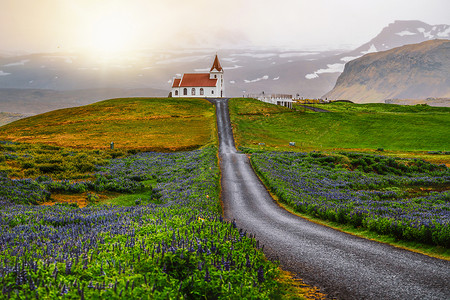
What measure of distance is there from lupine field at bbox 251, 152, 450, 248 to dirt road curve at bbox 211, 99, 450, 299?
5.07 feet

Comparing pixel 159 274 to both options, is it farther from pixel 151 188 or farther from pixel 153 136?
pixel 153 136

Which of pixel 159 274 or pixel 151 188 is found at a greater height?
pixel 159 274

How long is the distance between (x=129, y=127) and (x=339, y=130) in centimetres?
5554

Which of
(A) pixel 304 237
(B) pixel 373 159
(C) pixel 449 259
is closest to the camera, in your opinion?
(C) pixel 449 259

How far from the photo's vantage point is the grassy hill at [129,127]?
68.6 meters

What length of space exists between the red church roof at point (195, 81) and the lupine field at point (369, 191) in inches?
4147

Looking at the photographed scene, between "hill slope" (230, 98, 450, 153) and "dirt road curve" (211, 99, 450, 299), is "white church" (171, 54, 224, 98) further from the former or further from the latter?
"dirt road curve" (211, 99, 450, 299)

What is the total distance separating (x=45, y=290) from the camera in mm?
5188

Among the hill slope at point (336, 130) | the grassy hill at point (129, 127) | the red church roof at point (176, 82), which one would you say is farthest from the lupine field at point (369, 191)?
the red church roof at point (176, 82)

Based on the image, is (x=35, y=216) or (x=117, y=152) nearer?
(x=35, y=216)

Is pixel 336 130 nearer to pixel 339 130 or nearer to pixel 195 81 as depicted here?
pixel 339 130

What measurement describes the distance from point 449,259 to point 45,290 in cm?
1280

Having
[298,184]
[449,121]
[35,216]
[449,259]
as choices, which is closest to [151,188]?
[298,184]

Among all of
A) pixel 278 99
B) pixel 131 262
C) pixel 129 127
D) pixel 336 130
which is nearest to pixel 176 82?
pixel 278 99
